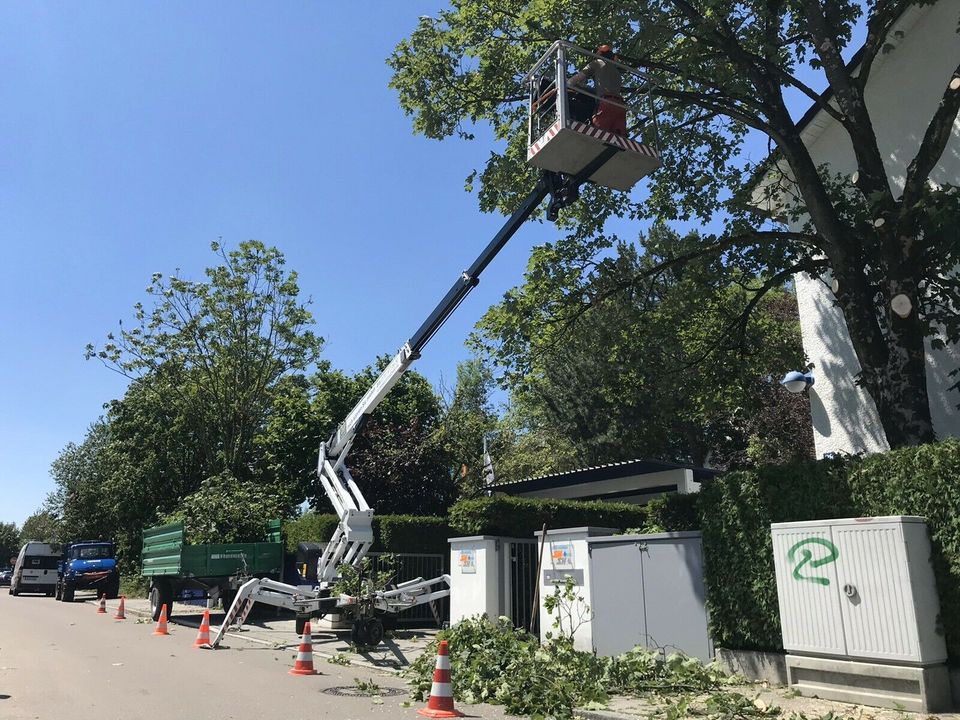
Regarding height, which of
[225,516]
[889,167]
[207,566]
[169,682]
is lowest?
[169,682]

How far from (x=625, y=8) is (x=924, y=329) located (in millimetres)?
6578

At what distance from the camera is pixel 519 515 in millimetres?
15141

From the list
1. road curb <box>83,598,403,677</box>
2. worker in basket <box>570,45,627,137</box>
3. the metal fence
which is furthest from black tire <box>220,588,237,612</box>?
worker in basket <box>570,45,627,137</box>

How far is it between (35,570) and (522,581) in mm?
30691

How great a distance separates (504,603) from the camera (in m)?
13.2

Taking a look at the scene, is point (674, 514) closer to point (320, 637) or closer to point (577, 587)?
point (577, 587)

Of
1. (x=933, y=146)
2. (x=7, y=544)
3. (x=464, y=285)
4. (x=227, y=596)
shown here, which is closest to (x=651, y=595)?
(x=464, y=285)

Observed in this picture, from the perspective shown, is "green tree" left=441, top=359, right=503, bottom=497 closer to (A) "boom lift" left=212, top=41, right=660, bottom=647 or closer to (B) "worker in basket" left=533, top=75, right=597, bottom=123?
(A) "boom lift" left=212, top=41, right=660, bottom=647

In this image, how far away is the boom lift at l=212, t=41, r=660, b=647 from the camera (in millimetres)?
9336

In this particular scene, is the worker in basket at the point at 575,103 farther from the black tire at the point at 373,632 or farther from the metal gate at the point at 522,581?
the black tire at the point at 373,632

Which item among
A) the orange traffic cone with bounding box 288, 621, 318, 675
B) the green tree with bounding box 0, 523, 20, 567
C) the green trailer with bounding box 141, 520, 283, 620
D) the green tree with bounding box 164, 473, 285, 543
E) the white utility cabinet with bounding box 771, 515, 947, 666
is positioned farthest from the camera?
the green tree with bounding box 0, 523, 20, 567

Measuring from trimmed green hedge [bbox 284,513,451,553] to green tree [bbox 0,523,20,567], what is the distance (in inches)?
3516

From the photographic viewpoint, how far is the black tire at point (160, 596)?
728 inches

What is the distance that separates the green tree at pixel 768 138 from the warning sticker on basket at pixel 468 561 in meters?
6.33
